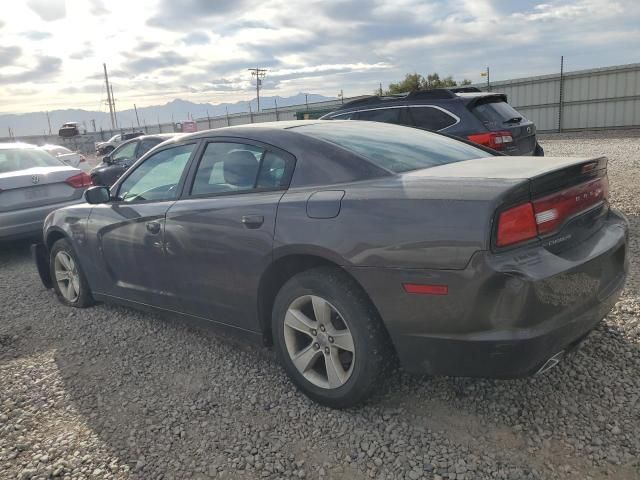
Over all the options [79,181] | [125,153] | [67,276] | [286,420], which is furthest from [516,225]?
[125,153]

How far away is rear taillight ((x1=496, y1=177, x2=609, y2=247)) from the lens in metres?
2.13

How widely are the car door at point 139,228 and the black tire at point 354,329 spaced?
1257mm

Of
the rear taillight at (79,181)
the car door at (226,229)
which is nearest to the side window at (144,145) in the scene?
the rear taillight at (79,181)

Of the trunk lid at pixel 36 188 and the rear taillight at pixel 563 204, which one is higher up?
the rear taillight at pixel 563 204

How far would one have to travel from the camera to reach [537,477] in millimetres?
2156

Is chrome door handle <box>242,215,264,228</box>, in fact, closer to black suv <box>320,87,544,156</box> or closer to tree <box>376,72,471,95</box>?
black suv <box>320,87,544,156</box>

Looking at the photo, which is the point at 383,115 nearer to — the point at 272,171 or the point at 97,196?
the point at 97,196

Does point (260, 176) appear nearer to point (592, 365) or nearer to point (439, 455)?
point (439, 455)

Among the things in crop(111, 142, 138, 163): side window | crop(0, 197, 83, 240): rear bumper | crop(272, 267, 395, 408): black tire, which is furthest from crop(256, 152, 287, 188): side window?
crop(111, 142, 138, 163): side window

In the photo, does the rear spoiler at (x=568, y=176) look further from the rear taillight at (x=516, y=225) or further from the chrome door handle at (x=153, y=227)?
the chrome door handle at (x=153, y=227)

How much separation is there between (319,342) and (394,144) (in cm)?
127

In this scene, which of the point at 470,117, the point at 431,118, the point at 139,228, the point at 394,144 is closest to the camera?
the point at 394,144

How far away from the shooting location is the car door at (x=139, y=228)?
138 inches

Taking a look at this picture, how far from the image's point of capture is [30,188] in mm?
6512
